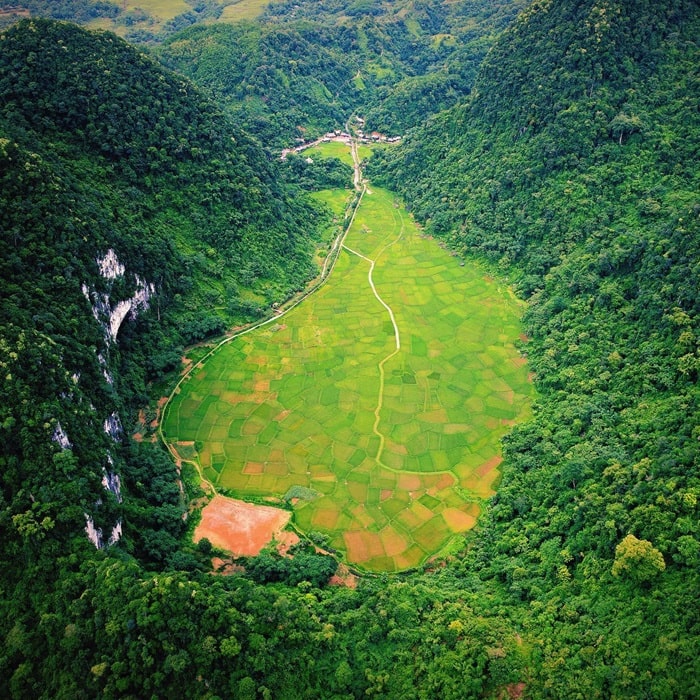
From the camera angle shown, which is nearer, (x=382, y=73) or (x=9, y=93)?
(x=9, y=93)

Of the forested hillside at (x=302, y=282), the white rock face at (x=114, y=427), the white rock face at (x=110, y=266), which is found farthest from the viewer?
the white rock face at (x=110, y=266)

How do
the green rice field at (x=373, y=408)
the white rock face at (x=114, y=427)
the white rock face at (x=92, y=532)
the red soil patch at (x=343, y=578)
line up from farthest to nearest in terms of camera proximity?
the green rice field at (x=373, y=408) < the white rock face at (x=114, y=427) < the red soil patch at (x=343, y=578) < the white rock face at (x=92, y=532)

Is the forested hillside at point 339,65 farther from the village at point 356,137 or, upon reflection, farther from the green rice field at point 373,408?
the green rice field at point 373,408

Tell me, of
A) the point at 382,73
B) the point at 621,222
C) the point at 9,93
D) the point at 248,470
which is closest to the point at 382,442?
the point at 248,470

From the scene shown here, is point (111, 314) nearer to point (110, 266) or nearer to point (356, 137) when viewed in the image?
point (110, 266)

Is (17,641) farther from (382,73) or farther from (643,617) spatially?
(382,73)

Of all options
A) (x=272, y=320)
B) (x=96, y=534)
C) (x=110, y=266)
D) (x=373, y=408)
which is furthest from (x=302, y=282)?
(x=96, y=534)

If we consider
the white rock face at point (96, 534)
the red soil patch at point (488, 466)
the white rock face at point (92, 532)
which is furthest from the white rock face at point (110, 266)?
the red soil patch at point (488, 466)
